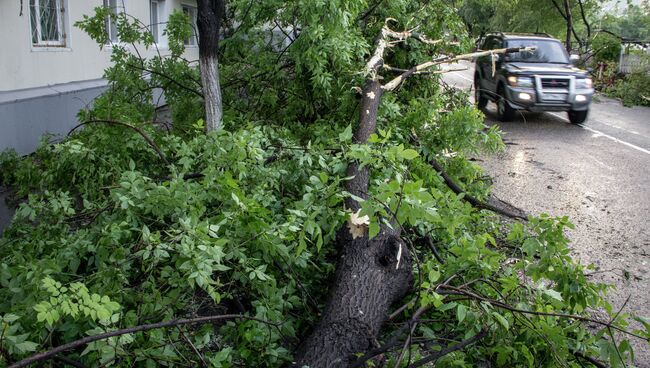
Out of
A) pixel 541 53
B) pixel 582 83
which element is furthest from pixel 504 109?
pixel 541 53

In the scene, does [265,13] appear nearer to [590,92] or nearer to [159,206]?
[159,206]

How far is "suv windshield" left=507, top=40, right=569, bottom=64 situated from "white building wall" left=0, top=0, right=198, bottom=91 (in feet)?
26.9

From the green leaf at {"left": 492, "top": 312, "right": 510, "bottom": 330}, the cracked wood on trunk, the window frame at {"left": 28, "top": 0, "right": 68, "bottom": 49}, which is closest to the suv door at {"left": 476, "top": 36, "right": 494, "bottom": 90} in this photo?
the window frame at {"left": 28, "top": 0, "right": 68, "bottom": 49}

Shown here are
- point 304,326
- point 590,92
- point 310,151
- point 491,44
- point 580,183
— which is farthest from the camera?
point 491,44

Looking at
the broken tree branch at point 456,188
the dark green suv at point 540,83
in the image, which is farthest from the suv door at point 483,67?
the broken tree branch at point 456,188

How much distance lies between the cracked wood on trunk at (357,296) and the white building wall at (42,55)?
6.90m

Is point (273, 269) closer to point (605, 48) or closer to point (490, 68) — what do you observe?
point (490, 68)

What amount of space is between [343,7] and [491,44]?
11.3 meters

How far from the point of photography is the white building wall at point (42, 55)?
8.79 meters

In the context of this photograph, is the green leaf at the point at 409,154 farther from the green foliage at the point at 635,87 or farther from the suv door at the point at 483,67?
the green foliage at the point at 635,87

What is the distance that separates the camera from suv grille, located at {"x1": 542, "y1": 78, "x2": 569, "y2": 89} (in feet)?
44.3

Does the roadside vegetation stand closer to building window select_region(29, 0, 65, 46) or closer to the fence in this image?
building window select_region(29, 0, 65, 46)

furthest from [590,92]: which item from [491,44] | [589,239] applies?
[589,239]

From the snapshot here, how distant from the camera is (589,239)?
6398 mm
